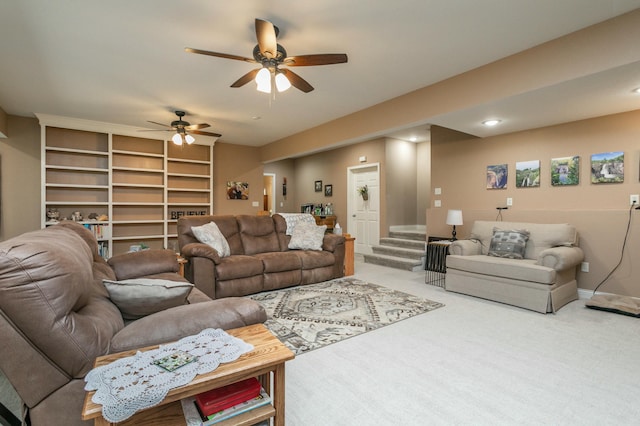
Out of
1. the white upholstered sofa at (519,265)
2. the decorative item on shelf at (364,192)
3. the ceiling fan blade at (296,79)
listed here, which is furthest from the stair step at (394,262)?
the ceiling fan blade at (296,79)

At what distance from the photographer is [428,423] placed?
5.30 feet

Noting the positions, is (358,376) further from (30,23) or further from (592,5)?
(30,23)

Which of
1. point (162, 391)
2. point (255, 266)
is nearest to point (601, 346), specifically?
point (162, 391)

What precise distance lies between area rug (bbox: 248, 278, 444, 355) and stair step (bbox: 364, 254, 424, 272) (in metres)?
1.38

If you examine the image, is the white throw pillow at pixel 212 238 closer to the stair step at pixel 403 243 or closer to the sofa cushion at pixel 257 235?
the sofa cushion at pixel 257 235

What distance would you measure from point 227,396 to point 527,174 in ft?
16.3

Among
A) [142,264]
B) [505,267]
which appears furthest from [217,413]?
[505,267]

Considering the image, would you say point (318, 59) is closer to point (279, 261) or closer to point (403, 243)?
point (279, 261)

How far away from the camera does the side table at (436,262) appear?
471 cm

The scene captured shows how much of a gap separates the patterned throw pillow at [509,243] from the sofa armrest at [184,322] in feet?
11.8

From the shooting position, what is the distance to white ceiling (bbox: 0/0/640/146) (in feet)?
7.93

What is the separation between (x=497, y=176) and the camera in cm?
485

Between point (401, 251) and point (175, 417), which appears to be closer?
point (175, 417)

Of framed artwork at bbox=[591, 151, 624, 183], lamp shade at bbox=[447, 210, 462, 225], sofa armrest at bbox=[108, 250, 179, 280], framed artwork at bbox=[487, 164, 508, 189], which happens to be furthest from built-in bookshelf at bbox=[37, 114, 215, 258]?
framed artwork at bbox=[591, 151, 624, 183]
